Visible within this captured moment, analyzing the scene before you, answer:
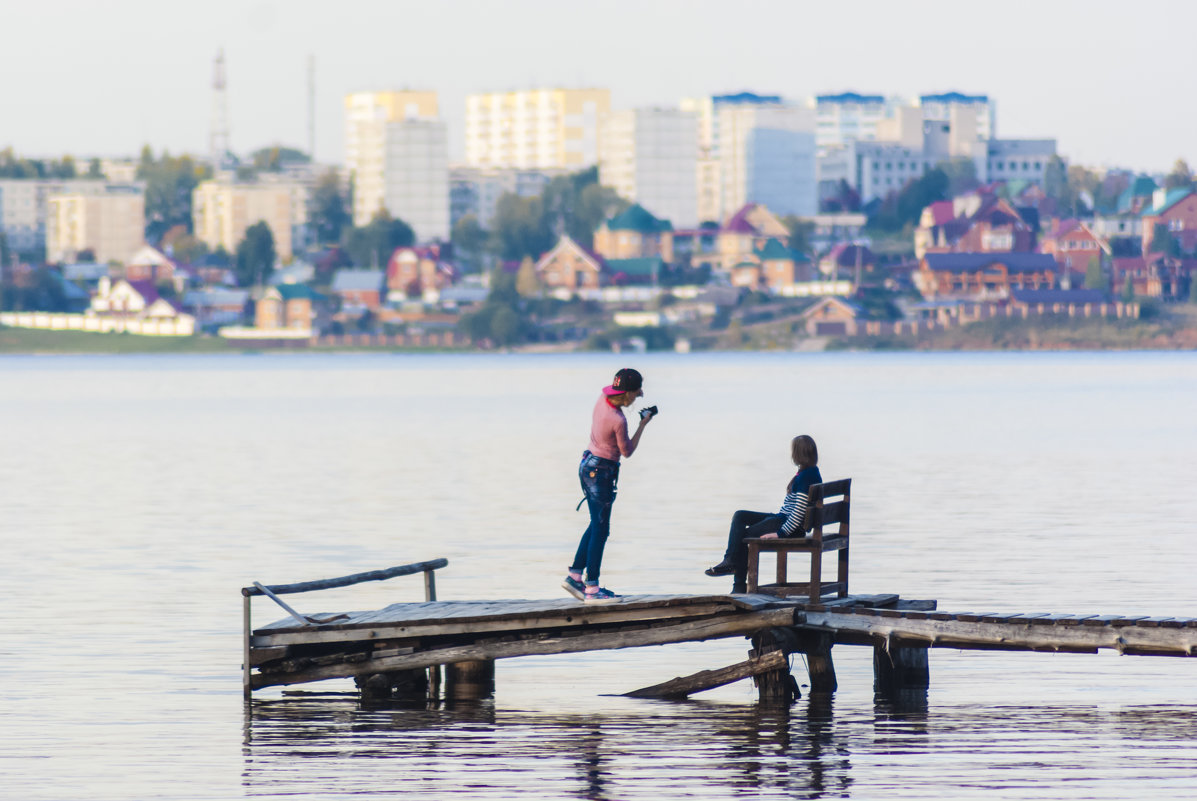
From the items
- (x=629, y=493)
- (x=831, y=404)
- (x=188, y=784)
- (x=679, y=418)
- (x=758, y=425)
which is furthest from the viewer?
(x=831, y=404)

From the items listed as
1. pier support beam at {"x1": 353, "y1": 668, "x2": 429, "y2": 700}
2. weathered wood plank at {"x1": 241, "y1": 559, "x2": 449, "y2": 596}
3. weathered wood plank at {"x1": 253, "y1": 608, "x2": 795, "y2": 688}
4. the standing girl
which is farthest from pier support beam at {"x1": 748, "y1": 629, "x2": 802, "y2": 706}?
weathered wood plank at {"x1": 241, "y1": 559, "x2": 449, "y2": 596}

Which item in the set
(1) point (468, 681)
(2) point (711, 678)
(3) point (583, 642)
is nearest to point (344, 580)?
(1) point (468, 681)

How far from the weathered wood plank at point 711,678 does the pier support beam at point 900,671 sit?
1416mm

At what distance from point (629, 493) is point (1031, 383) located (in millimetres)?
91288

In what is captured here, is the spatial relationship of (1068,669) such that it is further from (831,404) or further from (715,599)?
(831,404)

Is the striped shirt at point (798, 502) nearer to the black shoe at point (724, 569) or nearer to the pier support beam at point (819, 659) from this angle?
the black shoe at point (724, 569)

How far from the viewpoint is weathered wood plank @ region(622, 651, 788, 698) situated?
17.5 meters

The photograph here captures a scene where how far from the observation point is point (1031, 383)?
133 meters

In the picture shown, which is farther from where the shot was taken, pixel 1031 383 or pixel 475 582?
pixel 1031 383

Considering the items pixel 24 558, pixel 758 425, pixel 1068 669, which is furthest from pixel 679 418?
pixel 1068 669

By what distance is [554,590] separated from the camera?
27594 mm

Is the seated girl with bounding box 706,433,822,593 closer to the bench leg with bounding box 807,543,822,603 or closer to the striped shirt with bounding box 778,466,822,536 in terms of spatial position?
the striped shirt with bounding box 778,466,822,536

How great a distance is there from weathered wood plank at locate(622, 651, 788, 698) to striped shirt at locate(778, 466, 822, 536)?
1093 millimetres

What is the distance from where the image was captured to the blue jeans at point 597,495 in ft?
58.4
